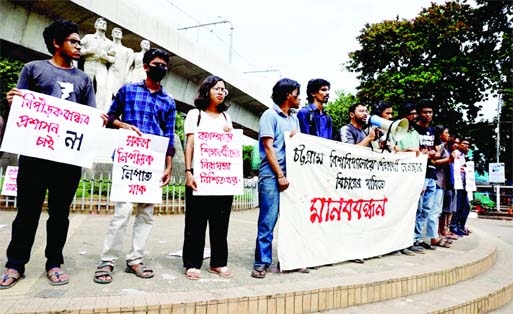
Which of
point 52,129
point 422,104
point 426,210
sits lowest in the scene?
point 426,210

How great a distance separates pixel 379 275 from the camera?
11.7 ft

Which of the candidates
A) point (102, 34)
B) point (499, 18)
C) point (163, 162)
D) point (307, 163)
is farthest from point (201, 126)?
point (499, 18)

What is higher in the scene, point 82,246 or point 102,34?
point 102,34

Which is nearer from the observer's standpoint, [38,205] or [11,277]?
[11,277]

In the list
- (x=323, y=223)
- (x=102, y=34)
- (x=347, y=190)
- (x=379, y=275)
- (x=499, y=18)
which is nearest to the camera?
(x=379, y=275)

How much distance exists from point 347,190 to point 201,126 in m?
1.70

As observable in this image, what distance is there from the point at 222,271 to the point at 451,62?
22.4m

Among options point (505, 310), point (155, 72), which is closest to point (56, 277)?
point (155, 72)

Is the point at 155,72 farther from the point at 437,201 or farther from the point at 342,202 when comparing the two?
the point at 437,201

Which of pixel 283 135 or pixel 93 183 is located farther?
pixel 93 183

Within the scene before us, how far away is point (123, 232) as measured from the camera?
10.2 feet

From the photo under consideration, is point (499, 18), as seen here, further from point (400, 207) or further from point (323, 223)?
point (323, 223)

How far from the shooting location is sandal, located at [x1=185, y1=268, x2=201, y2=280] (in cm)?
320

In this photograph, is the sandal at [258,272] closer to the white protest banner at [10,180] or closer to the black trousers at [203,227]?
the black trousers at [203,227]
